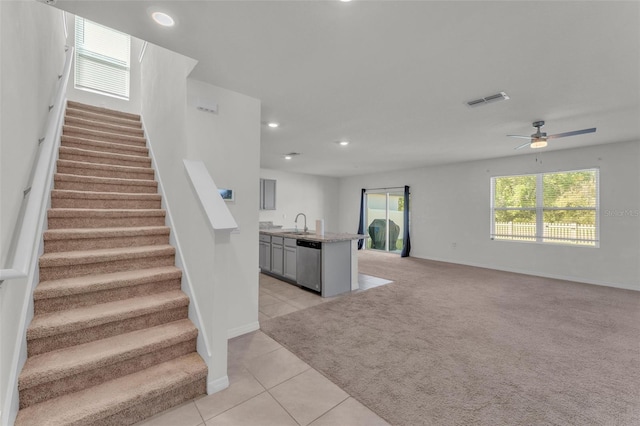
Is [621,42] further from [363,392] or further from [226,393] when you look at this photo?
[226,393]

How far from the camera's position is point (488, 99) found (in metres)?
2.99

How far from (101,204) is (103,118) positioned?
190 cm

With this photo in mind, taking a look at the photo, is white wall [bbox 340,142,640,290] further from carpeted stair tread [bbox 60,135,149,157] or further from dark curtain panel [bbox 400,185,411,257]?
carpeted stair tread [bbox 60,135,149,157]

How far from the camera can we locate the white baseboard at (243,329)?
9.10 ft

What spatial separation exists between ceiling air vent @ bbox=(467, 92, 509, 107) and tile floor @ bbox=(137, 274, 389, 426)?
317 cm

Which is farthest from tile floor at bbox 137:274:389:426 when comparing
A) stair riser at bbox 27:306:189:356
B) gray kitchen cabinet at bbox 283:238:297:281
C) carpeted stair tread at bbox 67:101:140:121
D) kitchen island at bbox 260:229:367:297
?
carpeted stair tread at bbox 67:101:140:121

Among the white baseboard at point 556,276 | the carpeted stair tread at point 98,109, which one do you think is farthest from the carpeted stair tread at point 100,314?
the white baseboard at point 556,276

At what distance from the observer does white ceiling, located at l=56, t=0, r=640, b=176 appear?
1709mm

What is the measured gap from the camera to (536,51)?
2.11 m

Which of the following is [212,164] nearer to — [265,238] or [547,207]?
[265,238]

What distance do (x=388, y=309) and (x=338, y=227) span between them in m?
6.47

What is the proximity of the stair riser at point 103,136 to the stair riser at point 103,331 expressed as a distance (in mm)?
2751

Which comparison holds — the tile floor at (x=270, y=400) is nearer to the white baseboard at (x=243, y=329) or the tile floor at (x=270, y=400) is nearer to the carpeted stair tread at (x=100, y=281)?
the white baseboard at (x=243, y=329)

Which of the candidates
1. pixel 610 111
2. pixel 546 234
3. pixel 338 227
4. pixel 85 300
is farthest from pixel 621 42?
pixel 338 227
